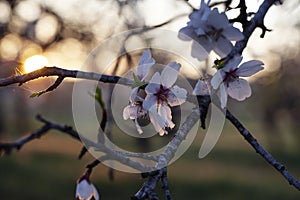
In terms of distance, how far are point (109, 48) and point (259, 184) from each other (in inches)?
270

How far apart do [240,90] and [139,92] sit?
6.9 inches

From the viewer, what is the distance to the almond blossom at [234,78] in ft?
2.45

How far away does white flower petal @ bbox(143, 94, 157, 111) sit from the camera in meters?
0.75

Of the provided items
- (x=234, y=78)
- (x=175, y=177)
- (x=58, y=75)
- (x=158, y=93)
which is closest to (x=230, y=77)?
(x=234, y=78)

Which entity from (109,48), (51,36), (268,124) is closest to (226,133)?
(268,124)

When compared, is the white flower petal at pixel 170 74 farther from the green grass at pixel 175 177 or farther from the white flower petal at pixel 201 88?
the green grass at pixel 175 177

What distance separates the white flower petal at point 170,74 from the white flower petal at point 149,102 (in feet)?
0.09

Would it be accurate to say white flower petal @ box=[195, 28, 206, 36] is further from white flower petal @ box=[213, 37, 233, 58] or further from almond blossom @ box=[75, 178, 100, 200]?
almond blossom @ box=[75, 178, 100, 200]

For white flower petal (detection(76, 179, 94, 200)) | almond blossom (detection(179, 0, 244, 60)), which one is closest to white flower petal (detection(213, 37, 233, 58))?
almond blossom (detection(179, 0, 244, 60))

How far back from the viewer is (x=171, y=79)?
2.51 ft

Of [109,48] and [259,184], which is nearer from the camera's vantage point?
[109,48]

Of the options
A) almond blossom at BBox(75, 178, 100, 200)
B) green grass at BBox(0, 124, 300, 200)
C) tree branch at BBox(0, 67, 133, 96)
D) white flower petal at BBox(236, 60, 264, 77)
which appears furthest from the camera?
green grass at BBox(0, 124, 300, 200)

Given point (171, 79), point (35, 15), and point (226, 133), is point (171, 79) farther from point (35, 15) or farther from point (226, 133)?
point (226, 133)

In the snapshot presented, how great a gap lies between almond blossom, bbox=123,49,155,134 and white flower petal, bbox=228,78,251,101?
15 cm
